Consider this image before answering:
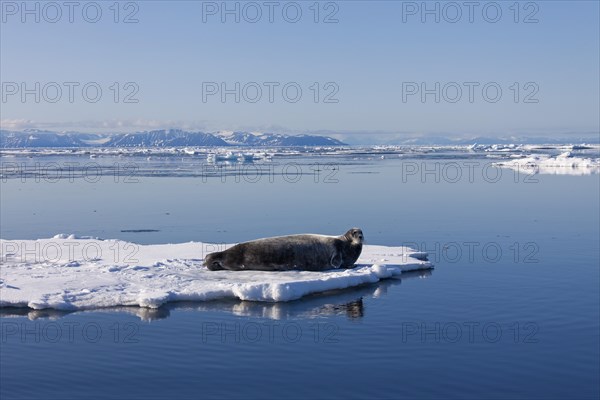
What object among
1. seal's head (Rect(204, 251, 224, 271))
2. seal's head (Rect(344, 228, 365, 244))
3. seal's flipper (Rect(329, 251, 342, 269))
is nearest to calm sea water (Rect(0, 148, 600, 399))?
seal's head (Rect(344, 228, 365, 244))

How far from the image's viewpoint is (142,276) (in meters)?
9.76

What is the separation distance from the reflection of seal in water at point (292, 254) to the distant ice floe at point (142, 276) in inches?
8.7

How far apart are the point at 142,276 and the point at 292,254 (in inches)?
87.6

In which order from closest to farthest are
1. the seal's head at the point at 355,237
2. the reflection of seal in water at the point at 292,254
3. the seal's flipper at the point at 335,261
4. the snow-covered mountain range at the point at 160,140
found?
the reflection of seal in water at the point at 292,254 < the seal's flipper at the point at 335,261 < the seal's head at the point at 355,237 < the snow-covered mountain range at the point at 160,140

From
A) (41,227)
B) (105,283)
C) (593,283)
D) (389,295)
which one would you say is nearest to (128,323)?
(105,283)

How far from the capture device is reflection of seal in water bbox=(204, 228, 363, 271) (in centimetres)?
1062

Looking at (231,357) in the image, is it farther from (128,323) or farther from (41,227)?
(41,227)

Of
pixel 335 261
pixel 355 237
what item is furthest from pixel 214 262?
pixel 355 237

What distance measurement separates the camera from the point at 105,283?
925 cm

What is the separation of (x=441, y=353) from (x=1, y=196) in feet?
66.0

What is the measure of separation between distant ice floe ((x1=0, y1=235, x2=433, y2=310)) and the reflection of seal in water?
8.7 inches

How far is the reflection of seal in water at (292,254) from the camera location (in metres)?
10.6

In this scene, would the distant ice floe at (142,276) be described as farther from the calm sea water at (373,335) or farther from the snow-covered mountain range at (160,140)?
the snow-covered mountain range at (160,140)

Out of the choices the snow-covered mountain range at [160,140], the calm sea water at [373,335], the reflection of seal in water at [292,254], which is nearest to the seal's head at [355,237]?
the reflection of seal in water at [292,254]
